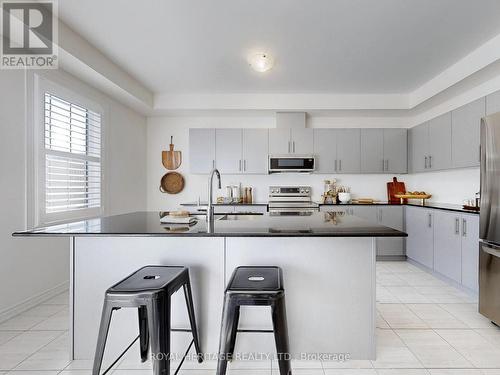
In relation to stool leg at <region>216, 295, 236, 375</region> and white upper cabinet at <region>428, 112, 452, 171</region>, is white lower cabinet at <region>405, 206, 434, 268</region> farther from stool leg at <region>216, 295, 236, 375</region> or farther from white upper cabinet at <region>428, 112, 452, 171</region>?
stool leg at <region>216, 295, 236, 375</region>

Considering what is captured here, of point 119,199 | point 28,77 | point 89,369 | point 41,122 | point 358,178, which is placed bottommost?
point 89,369

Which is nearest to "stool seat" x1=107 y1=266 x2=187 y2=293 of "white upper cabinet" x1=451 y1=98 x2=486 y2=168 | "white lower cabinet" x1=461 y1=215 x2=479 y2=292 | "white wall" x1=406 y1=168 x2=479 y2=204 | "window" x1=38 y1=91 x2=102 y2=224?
"window" x1=38 y1=91 x2=102 y2=224

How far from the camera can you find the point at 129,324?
196 centimetres

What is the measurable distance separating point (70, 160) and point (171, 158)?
1.94m

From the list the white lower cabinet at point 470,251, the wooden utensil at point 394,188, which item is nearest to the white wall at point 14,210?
the white lower cabinet at point 470,251

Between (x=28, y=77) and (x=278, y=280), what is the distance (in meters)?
2.95

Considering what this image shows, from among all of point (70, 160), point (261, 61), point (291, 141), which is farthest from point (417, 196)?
point (70, 160)

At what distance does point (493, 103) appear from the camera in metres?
2.99

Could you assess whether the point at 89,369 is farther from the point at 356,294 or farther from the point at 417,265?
the point at 417,265

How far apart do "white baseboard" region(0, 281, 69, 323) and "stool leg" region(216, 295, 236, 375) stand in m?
2.19

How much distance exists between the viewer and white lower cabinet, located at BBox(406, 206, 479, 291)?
3092 mm

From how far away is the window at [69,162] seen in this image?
2949mm

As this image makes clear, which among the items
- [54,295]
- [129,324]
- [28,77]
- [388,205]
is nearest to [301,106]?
[388,205]

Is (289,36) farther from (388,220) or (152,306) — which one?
(388,220)
